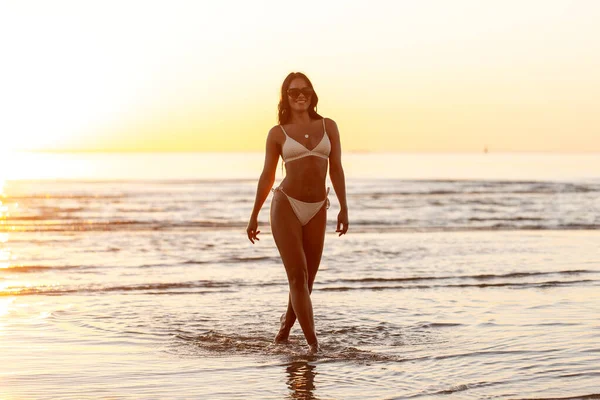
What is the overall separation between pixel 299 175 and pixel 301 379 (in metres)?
1.55

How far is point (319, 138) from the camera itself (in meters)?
6.67

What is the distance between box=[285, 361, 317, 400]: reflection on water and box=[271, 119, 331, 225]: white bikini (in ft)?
3.51

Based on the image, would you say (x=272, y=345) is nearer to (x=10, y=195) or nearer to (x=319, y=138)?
(x=319, y=138)

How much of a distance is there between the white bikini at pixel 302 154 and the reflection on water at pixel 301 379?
107 centimetres

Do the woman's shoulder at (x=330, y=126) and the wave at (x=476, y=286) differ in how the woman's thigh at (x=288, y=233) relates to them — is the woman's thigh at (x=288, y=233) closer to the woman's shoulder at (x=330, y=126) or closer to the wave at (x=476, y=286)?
the woman's shoulder at (x=330, y=126)

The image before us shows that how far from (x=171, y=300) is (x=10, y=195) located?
3161 centimetres

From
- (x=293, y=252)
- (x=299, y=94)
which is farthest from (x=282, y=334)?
(x=299, y=94)

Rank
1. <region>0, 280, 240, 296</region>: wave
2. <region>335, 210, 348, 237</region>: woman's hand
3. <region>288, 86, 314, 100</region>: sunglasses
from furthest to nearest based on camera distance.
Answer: <region>0, 280, 240, 296</region>: wave
<region>335, 210, 348, 237</region>: woman's hand
<region>288, 86, 314, 100</region>: sunglasses

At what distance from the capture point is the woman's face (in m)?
6.61

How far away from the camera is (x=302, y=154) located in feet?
21.9

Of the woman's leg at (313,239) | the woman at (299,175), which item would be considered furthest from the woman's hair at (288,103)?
the woman's leg at (313,239)

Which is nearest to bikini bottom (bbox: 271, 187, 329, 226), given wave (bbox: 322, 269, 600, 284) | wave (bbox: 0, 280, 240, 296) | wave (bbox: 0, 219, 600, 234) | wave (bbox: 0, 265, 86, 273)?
wave (bbox: 0, 280, 240, 296)

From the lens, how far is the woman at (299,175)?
21.9 feet

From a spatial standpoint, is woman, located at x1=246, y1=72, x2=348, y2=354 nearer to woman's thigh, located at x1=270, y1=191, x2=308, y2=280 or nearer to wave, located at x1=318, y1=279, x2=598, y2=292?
woman's thigh, located at x1=270, y1=191, x2=308, y2=280
